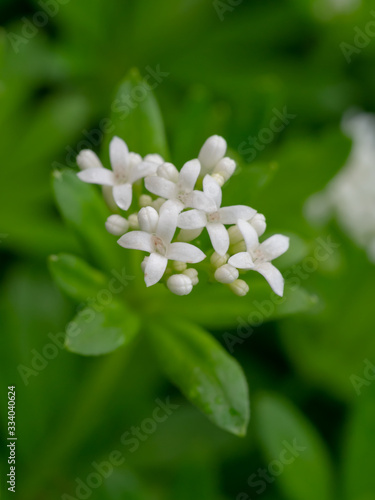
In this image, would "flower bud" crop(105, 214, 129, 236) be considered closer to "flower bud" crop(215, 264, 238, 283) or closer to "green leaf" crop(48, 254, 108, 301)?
"green leaf" crop(48, 254, 108, 301)

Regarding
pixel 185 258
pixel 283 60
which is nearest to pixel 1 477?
pixel 185 258

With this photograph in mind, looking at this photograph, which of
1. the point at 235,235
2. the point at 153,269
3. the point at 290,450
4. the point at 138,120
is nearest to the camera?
the point at 153,269

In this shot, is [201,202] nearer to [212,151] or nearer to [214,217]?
[214,217]

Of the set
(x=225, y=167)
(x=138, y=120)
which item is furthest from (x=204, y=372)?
(x=138, y=120)

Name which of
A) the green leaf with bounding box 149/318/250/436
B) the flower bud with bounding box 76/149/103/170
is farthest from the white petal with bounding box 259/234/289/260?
the flower bud with bounding box 76/149/103/170

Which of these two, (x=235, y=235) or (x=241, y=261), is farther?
(x=235, y=235)

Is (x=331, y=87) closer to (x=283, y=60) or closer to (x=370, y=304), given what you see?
(x=283, y=60)
